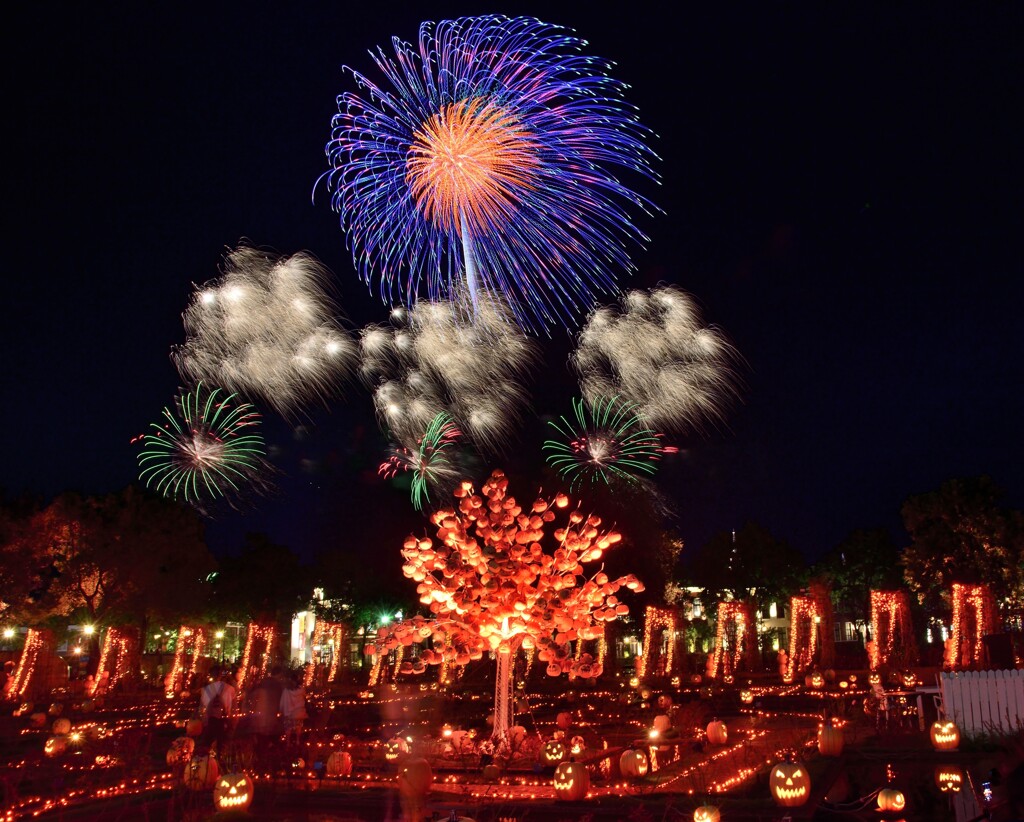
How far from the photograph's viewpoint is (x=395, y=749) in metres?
16.0

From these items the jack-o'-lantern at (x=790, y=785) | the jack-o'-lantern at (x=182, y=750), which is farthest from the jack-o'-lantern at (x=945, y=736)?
the jack-o'-lantern at (x=182, y=750)

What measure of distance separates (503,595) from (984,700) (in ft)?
27.9

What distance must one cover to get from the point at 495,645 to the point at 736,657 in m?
17.6

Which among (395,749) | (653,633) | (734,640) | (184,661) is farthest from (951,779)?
(184,661)

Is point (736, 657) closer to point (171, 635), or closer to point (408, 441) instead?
point (408, 441)

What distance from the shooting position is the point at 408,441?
35.2 m

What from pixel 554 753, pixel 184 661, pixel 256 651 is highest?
pixel 256 651

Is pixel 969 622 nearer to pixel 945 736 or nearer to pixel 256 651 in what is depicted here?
pixel 945 736

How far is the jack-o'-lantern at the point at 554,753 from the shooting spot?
601 inches

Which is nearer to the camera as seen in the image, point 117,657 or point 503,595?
point 503,595

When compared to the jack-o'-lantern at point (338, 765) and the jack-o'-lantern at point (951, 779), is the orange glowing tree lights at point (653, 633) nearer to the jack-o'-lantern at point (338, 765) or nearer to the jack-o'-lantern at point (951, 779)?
the jack-o'-lantern at point (338, 765)

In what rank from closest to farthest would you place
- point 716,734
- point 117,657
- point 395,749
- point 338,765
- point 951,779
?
point 951,779, point 338,765, point 395,749, point 716,734, point 117,657

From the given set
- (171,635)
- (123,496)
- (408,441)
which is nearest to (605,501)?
(408,441)

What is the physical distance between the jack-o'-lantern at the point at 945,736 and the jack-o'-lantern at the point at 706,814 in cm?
670
